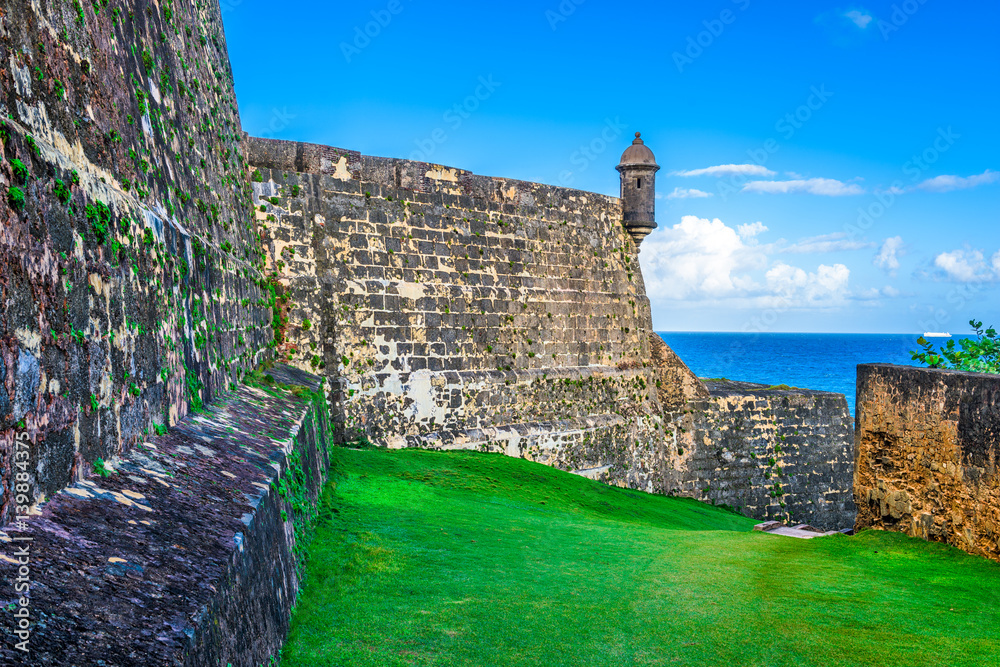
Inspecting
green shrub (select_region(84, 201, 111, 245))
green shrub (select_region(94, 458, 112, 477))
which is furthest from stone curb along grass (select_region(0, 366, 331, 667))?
green shrub (select_region(84, 201, 111, 245))

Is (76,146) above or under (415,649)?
above

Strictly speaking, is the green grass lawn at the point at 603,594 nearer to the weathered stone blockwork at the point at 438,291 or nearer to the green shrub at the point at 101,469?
the green shrub at the point at 101,469

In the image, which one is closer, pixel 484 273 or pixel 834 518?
pixel 484 273

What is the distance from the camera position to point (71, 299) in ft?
9.61

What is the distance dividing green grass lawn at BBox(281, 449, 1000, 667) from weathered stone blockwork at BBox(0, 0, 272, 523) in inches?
65.4

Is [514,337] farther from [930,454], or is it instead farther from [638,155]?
[930,454]

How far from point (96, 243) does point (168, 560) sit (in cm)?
152

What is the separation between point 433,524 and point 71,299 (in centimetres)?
470

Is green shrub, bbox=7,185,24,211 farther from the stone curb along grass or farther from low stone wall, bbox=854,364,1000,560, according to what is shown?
low stone wall, bbox=854,364,1000,560

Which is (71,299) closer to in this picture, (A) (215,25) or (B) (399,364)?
(A) (215,25)

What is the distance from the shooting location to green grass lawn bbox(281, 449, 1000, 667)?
4.25m

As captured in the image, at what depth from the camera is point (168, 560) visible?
268cm

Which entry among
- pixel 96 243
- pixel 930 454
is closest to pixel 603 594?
pixel 96 243

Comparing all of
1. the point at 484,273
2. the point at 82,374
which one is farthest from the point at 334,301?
the point at 82,374
